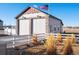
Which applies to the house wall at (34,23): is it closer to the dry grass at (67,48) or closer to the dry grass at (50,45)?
the dry grass at (50,45)

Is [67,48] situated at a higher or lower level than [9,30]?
lower

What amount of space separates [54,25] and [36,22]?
1.22 feet

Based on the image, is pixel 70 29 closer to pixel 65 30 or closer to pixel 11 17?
pixel 65 30

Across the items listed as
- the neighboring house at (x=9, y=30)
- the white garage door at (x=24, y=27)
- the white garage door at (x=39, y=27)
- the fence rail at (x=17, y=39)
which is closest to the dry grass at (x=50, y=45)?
the fence rail at (x=17, y=39)

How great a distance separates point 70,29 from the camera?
491 inches

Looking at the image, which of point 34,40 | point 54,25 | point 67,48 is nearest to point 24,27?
point 34,40

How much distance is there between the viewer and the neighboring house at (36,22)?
12.4 metres

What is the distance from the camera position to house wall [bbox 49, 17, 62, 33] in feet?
40.7

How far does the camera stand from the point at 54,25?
12.5 meters

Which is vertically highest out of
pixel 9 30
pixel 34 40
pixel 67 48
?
pixel 9 30

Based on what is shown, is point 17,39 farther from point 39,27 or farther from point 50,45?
point 50,45

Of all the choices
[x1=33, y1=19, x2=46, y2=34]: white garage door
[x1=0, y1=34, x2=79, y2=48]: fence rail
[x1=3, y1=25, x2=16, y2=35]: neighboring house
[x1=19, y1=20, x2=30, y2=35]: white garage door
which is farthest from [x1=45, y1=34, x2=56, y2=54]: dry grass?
[x1=3, y1=25, x2=16, y2=35]: neighboring house

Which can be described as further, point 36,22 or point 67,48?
point 36,22
